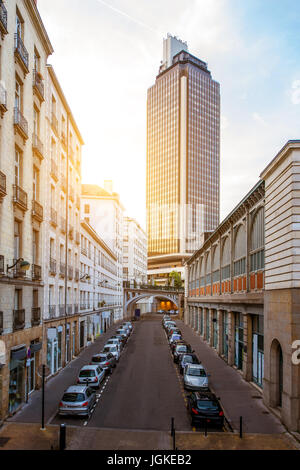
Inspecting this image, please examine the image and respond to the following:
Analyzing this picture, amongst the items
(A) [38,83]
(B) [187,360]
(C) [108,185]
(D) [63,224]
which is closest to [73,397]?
(B) [187,360]

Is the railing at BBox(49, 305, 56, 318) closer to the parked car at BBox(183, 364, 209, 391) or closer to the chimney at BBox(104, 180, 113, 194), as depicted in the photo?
the parked car at BBox(183, 364, 209, 391)

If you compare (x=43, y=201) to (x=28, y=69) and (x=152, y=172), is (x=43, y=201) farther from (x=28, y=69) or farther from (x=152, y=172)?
(x=152, y=172)

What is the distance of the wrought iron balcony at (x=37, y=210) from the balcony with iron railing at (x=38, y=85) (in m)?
6.73

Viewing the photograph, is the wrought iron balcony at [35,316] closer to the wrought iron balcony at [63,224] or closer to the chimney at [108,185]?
the wrought iron balcony at [63,224]

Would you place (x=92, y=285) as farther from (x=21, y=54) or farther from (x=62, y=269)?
(x=21, y=54)

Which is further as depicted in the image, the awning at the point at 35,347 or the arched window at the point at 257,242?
the arched window at the point at 257,242

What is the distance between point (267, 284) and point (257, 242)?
4238 mm

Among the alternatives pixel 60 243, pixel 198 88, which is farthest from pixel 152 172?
pixel 60 243

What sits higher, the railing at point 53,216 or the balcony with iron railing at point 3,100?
the balcony with iron railing at point 3,100

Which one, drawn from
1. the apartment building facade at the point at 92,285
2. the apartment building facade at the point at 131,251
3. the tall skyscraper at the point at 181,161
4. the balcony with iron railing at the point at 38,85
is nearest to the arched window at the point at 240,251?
the balcony with iron railing at the point at 38,85

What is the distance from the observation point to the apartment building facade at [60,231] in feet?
95.7

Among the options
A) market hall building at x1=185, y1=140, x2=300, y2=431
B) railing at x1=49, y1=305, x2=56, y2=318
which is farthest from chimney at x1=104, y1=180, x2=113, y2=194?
railing at x1=49, y1=305, x2=56, y2=318

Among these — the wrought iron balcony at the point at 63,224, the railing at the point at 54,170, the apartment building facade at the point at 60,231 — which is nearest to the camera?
the apartment building facade at the point at 60,231

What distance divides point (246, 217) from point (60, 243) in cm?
1440
